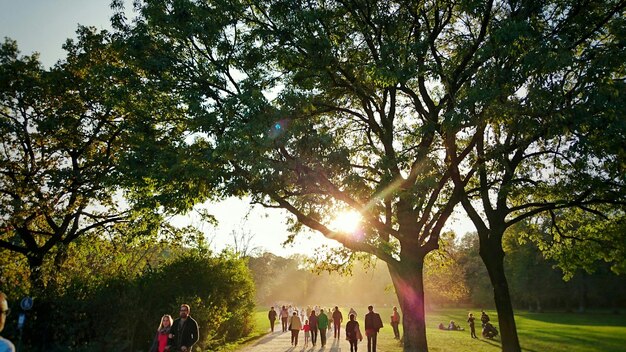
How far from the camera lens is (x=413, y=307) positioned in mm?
14656

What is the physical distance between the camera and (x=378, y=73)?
1116 cm

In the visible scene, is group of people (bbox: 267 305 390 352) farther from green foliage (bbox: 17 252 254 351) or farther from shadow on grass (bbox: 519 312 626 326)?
shadow on grass (bbox: 519 312 626 326)

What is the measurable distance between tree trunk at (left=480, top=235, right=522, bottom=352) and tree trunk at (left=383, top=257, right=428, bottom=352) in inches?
132

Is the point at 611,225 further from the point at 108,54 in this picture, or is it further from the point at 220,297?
the point at 108,54

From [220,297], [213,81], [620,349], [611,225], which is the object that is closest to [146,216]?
[213,81]

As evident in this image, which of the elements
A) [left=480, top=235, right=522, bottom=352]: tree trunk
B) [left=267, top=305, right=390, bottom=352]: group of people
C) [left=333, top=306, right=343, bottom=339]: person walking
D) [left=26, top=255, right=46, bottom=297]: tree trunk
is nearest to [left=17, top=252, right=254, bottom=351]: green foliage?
[left=26, top=255, right=46, bottom=297]: tree trunk

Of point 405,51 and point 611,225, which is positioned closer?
point 405,51

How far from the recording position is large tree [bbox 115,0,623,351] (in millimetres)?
11125

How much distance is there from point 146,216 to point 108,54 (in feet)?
31.4

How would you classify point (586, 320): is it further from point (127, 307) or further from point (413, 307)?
point (127, 307)

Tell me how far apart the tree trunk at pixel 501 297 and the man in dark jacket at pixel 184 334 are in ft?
37.9

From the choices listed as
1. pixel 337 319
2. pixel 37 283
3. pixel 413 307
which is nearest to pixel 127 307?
pixel 37 283

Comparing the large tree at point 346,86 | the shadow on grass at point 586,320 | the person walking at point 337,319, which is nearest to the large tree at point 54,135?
the large tree at point 346,86

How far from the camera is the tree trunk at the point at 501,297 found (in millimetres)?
15469
